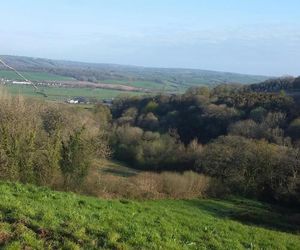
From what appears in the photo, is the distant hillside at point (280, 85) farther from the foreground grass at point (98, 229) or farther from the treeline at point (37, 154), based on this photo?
the foreground grass at point (98, 229)

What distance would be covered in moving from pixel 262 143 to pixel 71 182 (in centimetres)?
2834

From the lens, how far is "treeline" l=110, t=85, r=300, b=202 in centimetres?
5125

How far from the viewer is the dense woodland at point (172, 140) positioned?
35.4 meters

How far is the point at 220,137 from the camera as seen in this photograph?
65250 mm

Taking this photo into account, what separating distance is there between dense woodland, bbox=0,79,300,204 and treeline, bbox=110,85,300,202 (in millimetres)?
113

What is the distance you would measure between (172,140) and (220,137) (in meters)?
12.3

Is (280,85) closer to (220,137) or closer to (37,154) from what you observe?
(220,137)

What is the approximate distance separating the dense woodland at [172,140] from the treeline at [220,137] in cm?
11

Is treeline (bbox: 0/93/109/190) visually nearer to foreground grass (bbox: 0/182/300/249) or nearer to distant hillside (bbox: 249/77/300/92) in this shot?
foreground grass (bbox: 0/182/300/249)

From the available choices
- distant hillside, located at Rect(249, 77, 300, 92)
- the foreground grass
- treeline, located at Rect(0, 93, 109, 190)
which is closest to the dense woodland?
Result: treeline, located at Rect(0, 93, 109, 190)

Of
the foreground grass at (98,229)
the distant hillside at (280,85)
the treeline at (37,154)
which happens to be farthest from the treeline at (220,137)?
the foreground grass at (98,229)

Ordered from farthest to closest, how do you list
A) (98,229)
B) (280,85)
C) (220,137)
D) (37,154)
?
1. (280,85)
2. (220,137)
3. (37,154)
4. (98,229)

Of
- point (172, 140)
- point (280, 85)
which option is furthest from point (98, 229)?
point (280, 85)

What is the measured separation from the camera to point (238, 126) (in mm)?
77500
